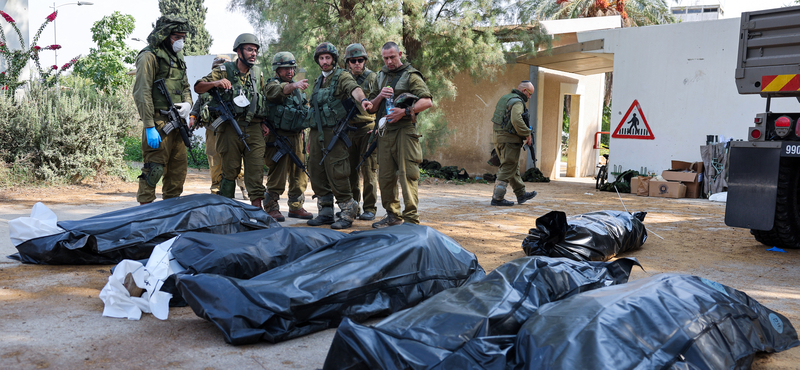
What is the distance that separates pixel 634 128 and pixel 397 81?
731 centimetres

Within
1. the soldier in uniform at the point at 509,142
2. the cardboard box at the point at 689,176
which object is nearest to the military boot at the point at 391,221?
the soldier in uniform at the point at 509,142

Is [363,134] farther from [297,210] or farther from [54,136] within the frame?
[54,136]

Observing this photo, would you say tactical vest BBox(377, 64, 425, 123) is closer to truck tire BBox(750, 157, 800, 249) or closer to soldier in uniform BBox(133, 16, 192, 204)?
soldier in uniform BBox(133, 16, 192, 204)

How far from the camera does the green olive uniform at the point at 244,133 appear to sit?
5656 mm

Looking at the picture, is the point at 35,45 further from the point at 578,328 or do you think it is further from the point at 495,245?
the point at 578,328

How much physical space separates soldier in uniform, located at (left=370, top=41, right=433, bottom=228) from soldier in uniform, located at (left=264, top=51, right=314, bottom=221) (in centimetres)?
97

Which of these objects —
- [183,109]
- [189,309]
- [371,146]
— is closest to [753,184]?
[371,146]

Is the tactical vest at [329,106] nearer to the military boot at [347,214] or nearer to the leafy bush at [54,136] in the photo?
the military boot at [347,214]

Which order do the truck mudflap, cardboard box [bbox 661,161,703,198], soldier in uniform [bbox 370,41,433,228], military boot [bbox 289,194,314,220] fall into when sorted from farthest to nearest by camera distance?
cardboard box [bbox 661,161,703,198] → military boot [bbox 289,194,314,220] → soldier in uniform [bbox 370,41,433,228] → the truck mudflap

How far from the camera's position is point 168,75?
5.09m

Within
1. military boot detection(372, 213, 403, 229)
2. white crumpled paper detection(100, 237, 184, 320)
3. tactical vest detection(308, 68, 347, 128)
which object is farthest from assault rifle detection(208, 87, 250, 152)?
white crumpled paper detection(100, 237, 184, 320)

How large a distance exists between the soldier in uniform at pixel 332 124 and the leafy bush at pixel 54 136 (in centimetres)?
467

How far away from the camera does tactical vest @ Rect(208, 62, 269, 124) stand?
5.61m

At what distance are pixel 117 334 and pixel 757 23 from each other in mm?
5334
